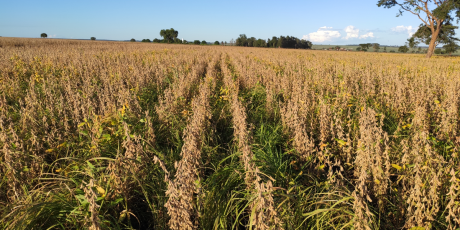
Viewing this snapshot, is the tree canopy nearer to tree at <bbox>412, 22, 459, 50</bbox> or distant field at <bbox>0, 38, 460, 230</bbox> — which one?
tree at <bbox>412, 22, 459, 50</bbox>

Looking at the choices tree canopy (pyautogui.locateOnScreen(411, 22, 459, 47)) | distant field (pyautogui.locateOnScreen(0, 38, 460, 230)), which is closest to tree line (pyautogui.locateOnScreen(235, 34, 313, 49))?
tree canopy (pyautogui.locateOnScreen(411, 22, 459, 47))

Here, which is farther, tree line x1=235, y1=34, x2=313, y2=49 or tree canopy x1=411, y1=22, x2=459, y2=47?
tree line x1=235, y1=34, x2=313, y2=49

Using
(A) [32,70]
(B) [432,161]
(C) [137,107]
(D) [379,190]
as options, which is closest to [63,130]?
(C) [137,107]

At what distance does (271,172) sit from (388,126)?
3141 mm

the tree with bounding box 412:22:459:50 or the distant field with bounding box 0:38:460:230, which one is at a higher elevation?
the tree with bounding box 412:22:459:50

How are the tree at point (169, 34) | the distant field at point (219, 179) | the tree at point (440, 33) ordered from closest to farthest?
the distant field at point (219, 179), the tree at point (440, 33), the tree at point (169, 34)

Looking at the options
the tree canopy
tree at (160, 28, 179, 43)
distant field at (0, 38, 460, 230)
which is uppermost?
tree at (160, 28, 179, 43)

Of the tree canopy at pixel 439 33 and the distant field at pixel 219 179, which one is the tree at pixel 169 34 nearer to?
the tree canopy at pixel 439 33

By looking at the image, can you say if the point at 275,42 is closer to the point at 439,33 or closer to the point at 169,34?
the point at 169,34

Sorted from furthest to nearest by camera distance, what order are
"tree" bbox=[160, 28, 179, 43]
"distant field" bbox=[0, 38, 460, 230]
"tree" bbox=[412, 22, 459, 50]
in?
"tree" bbox=[160, 28, 179, 43], "tree" bbox=[412, 22, 459, 50], "distant field" bbox=[0, 38, 460, 230]

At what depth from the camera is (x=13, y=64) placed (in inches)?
350

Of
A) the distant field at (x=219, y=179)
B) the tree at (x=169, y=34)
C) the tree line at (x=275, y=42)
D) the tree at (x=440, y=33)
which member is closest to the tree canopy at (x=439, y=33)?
the tree at (x=440, y=33)

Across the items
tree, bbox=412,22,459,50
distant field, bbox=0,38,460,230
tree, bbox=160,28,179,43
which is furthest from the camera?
tree, bbox=160,28,179,43

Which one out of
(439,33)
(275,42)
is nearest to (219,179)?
(439,33)
